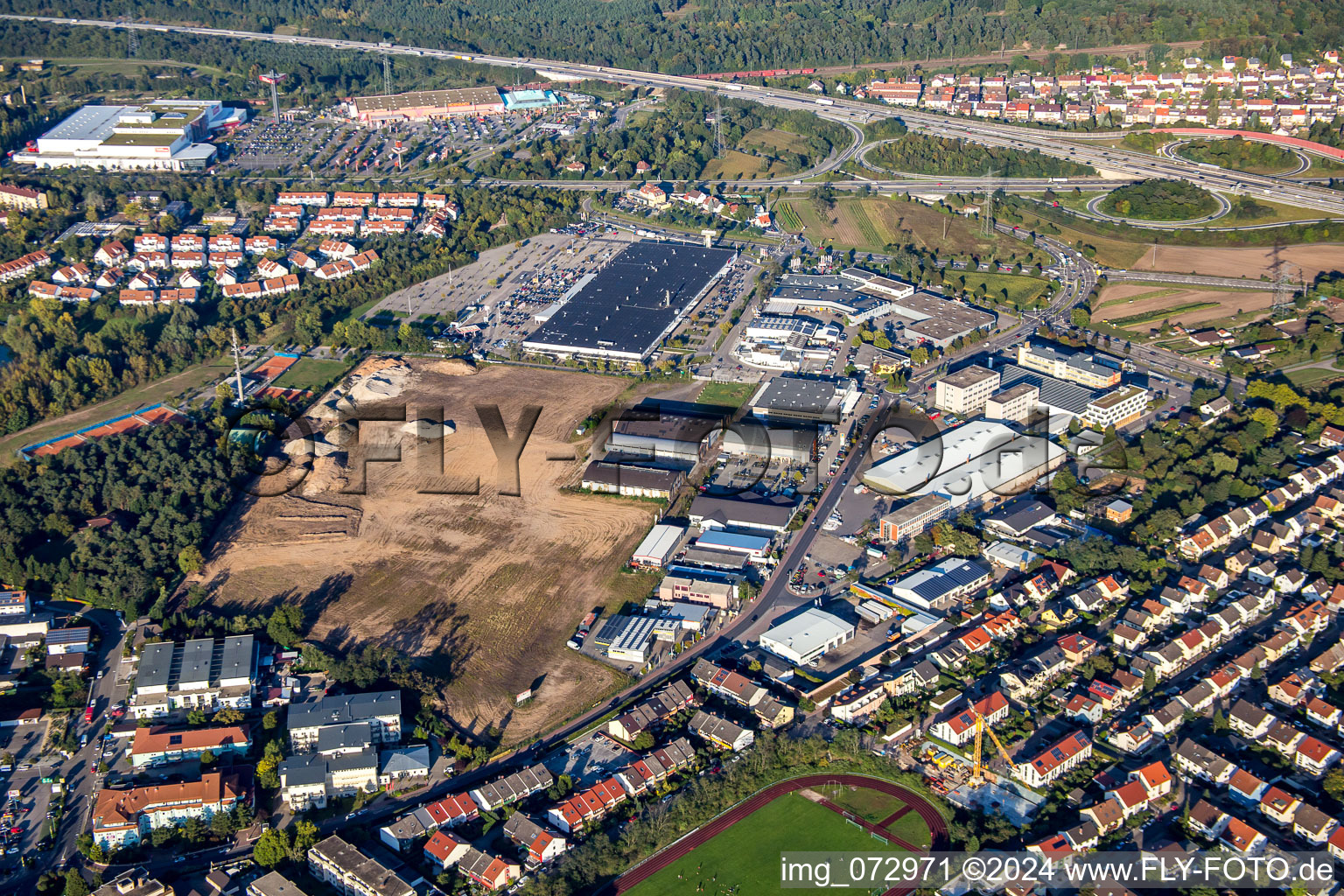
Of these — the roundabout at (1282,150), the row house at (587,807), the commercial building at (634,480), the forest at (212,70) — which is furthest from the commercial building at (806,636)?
the forest at (212,70)

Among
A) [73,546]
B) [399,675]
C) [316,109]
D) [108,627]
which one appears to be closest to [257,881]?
[399,675]

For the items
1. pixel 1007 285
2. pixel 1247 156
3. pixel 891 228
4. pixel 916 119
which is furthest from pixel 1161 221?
pixel 916 119

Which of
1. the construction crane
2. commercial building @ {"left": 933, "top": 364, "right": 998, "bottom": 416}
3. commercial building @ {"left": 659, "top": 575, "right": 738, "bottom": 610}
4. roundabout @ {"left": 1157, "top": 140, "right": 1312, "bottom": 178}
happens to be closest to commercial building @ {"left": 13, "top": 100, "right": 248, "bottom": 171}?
commercial building @ {"left": 933, "top": 364, "right": 998, "bottom": 416}

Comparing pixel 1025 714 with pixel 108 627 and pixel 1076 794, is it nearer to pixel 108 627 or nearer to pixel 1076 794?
pixel 1076 794

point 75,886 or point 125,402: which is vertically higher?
point 125,402

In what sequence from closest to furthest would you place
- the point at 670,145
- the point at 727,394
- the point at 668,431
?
the point at 668,431
the point at 727,394
the point at 670,145

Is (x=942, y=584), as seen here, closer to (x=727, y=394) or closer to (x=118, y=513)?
(x=727, y=394)
